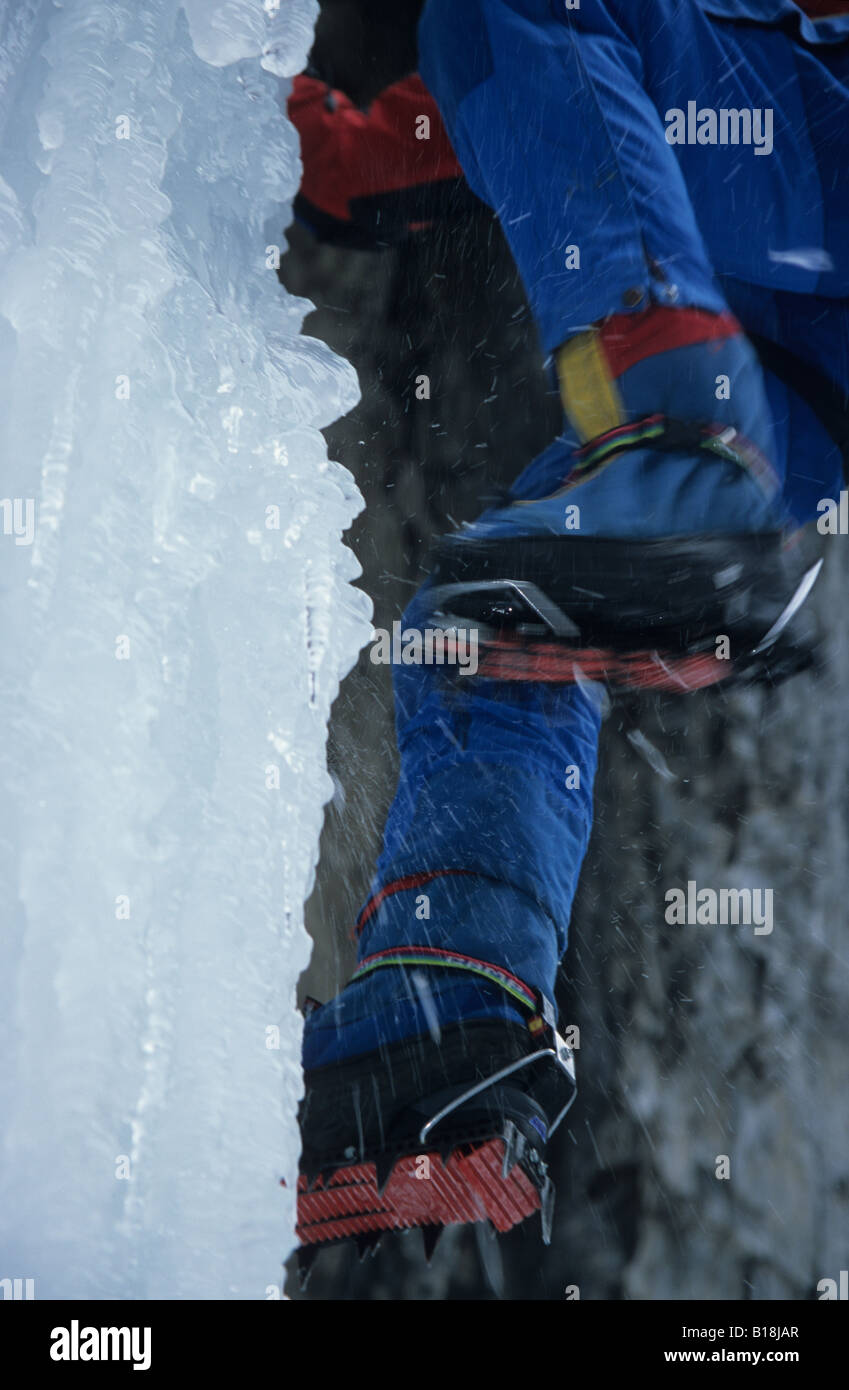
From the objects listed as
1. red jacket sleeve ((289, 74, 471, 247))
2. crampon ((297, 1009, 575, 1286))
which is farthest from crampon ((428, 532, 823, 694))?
red jacket sleeve ((289, 74, 471, 247))

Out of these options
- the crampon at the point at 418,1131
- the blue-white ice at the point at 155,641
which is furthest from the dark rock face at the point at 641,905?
the blue-white ice at the point at 155,641

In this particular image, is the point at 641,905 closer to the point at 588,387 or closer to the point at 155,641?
the point at 588,387

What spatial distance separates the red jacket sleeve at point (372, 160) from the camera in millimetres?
853

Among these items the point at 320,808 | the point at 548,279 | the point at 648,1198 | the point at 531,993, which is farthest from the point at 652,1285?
the point at 548,279

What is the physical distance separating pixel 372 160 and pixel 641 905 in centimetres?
70

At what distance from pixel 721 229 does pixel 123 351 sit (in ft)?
1.69

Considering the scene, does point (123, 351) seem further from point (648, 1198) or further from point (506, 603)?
point (648, 1198)

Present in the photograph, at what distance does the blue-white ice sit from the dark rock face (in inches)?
15.2

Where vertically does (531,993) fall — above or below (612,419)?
below

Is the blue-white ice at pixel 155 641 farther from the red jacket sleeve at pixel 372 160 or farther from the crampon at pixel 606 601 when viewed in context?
the red jacket sleeve at pixel 372 160

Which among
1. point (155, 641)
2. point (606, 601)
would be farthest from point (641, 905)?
point (155, 641)

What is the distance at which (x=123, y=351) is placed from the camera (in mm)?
445

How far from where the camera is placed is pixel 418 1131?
61cm

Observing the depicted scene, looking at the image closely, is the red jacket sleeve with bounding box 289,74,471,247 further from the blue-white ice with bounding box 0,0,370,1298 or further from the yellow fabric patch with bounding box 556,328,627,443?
the blue-white ice with bounding box 0,0,370,1298
